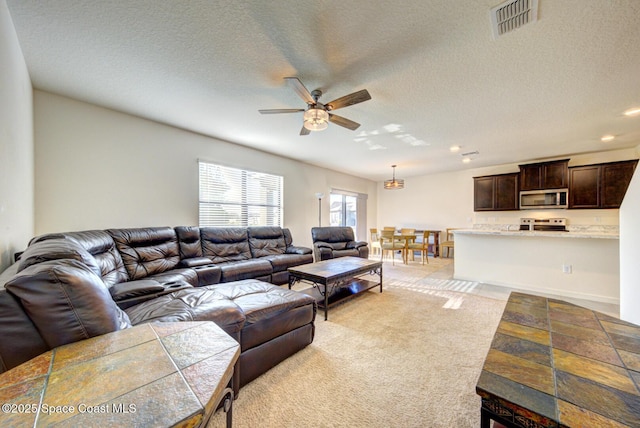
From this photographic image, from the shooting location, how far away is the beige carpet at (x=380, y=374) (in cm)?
142

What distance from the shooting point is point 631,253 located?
2.22m

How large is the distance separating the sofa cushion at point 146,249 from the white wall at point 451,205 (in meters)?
6.13

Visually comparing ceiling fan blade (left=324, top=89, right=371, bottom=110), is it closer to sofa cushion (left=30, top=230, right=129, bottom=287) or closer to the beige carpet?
the beige carpet

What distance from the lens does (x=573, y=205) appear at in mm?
5020

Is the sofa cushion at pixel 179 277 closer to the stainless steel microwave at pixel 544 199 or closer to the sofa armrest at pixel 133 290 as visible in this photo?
the sofa armrest at pixel 133 290

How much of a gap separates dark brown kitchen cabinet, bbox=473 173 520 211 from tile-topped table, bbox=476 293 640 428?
18.1 ft

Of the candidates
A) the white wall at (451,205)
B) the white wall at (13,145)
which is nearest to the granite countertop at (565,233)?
the white wall at (451,205)

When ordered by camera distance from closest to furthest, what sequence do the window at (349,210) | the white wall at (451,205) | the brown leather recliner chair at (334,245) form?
the brown leather recliner chair at (334,245)
the white wall at (451,205)
the window at (349,210)

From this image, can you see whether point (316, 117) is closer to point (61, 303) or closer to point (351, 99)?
point (351, 99)

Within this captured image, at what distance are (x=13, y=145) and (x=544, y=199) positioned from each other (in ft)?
26.9

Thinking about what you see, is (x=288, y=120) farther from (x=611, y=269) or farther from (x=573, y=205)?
(x=573, y=205)

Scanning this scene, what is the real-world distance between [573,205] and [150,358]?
24.1ft

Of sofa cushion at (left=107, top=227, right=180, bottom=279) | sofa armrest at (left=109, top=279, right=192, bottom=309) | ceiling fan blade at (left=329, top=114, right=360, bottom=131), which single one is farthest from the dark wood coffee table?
ceiling fan blade at (left=329, top=114, right=360, bottom=131)

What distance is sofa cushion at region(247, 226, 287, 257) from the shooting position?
4.29m
